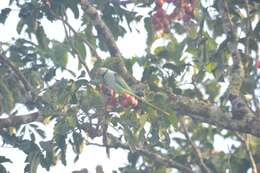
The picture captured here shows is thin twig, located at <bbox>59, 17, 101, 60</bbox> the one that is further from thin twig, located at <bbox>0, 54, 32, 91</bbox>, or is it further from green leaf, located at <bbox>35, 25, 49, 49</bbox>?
thin twig, located at <bbox>0, 54, 32, 91</bbox>

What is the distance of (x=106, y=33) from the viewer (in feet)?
17.1

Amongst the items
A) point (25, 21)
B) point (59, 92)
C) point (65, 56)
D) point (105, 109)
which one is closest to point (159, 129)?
point (105, 109)

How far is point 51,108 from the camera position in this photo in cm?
492

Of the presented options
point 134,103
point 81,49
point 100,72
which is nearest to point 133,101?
point 134,103

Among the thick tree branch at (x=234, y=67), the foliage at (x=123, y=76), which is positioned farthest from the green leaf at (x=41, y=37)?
the thick tree branch at (x=234, y=67)

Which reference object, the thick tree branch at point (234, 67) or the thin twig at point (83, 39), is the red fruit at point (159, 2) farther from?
the thin twig at point (83, 39)

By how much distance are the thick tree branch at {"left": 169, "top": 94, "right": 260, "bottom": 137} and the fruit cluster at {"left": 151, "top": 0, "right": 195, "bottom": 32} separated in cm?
98

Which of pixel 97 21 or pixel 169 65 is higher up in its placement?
pixel 97 21

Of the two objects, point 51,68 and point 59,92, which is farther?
point 51,68

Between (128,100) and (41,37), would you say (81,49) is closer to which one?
(41,37)

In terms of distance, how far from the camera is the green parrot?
443 cm

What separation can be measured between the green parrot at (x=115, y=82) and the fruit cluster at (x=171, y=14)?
3.55ft

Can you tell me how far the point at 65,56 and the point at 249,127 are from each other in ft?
5.87

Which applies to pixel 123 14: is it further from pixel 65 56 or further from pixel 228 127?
pixel 228 127
